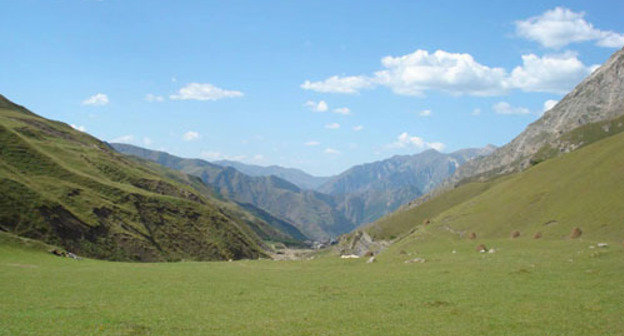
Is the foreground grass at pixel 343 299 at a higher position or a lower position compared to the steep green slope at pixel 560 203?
lower

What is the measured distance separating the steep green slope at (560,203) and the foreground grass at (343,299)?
15.9 m

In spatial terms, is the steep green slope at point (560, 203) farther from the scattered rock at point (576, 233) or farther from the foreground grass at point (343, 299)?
the foreground grass at point (343, 299)

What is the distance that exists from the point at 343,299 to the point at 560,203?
55984mm

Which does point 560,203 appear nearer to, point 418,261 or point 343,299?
point 418,261

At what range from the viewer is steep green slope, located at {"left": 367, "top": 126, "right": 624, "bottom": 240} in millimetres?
62250

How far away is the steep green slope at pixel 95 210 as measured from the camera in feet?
290

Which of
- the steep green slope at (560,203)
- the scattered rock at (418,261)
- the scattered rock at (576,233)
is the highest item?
the steep green slope at (560,203)

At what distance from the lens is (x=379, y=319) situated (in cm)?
2656

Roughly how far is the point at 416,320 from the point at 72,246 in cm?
8425

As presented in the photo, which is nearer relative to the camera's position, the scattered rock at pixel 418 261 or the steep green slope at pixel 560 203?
the scattered rock at pixel 418 261

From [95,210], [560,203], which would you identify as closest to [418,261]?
[560,203]

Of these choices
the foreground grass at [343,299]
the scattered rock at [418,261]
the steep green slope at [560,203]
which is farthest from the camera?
the steep green slope at [560,203]

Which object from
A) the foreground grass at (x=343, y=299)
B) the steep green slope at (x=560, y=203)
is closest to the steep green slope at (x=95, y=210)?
the foreground grass at (x=343, y=299)

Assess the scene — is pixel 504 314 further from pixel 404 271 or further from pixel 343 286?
pixel 404 271
